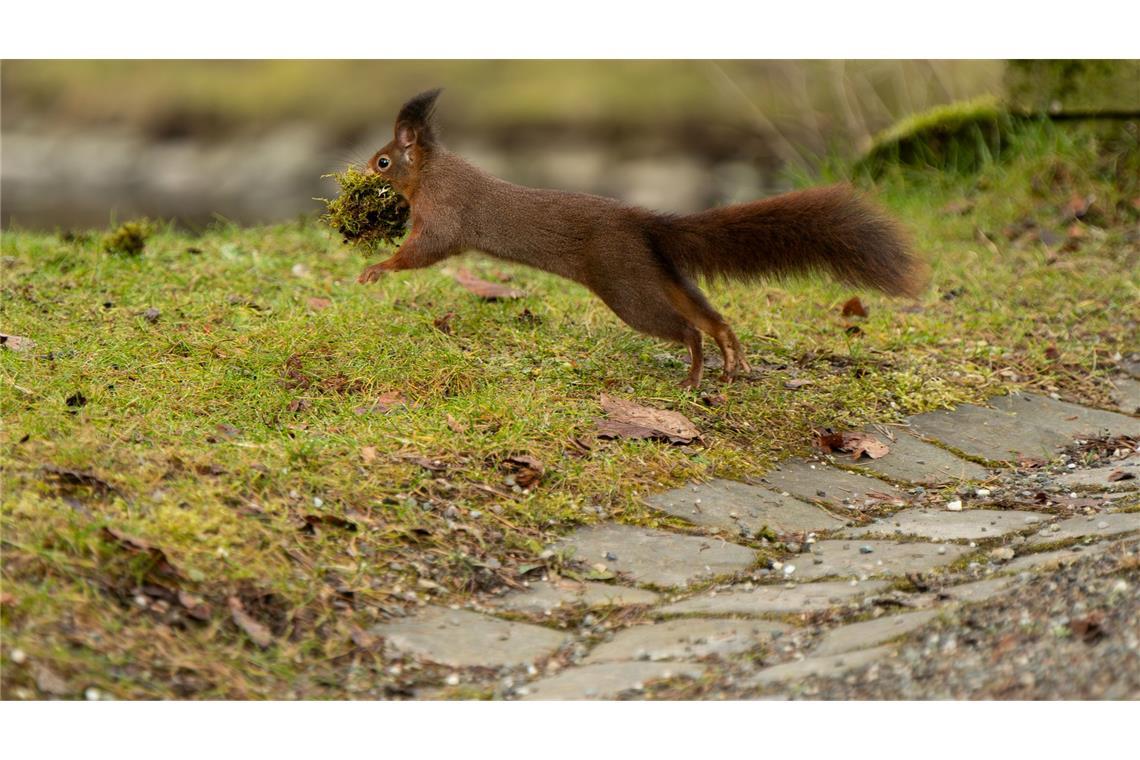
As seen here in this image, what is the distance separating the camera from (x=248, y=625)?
3131mm

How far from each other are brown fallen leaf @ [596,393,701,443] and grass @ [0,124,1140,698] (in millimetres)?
67

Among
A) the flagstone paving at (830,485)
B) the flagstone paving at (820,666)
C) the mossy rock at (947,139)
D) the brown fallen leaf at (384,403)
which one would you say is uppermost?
the mossy rock at (947,139)

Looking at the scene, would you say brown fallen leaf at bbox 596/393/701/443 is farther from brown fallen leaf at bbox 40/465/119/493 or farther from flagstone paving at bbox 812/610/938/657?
brown fallen leaf at bbox 40/465/119/493

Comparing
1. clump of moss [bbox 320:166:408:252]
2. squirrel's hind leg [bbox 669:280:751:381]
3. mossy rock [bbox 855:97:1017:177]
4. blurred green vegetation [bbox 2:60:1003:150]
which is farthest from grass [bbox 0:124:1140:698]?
blurred green vegetation [bbox 2:60:1003:150]

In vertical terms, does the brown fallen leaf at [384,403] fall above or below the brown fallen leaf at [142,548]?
above

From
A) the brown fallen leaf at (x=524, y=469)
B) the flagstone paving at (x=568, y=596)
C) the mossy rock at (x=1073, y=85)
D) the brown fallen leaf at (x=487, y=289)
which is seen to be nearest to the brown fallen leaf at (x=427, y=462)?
the brown fallen leaf at (x=524, y=469)

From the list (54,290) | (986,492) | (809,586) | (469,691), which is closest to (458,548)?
(469,691)

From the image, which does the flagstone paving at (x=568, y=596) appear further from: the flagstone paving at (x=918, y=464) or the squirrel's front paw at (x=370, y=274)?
the squirrel's front paw at (x=370, y=274)

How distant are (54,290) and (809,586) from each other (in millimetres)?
3917

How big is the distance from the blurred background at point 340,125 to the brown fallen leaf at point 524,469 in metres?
7.80

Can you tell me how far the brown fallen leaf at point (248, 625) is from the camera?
10.2 feet

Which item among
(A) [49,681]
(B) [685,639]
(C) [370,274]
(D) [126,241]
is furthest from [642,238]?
(A) [49,681]

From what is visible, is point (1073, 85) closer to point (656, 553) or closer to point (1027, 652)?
point (656, 553)

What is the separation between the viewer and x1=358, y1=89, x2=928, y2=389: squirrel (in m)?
4.71
